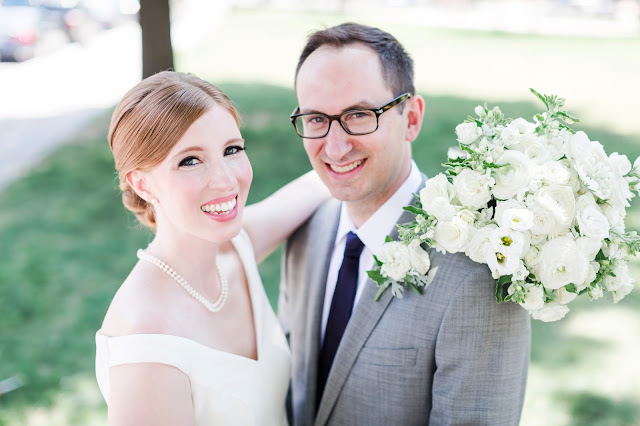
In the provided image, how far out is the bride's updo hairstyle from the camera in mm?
2256

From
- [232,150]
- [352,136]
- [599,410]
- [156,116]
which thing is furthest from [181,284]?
[599,410]

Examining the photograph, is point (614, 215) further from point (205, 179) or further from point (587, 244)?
point (205, 179)

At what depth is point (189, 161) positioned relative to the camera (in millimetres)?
2324

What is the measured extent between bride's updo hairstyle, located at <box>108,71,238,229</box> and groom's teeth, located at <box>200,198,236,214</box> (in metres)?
0.26

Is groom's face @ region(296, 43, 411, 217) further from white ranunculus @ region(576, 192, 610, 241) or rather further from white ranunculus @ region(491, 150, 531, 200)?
white ranunculus @ region(576, 192, 610, 241)

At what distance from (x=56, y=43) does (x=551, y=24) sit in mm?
21019

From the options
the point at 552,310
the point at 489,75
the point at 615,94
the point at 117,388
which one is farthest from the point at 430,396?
the point at 489,75

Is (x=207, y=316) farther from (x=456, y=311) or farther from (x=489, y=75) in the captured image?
(x=489, y=75)

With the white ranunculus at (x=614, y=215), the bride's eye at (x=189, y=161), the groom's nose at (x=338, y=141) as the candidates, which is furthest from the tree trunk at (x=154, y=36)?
the white ranunculus at (x=614, y=215)

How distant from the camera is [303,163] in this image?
29.9 feet

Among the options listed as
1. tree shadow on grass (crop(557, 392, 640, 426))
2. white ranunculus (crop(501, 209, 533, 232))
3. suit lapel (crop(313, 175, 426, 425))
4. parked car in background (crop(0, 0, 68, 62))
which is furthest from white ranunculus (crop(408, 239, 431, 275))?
parked car in background (crop(0, 0, 68, 62))

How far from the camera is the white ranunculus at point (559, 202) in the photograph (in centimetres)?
205

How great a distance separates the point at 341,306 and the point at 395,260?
615mm

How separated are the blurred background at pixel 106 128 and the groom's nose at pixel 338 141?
0.63 m
